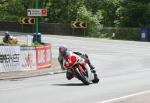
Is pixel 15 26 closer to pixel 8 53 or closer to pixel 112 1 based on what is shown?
pixel 112 1

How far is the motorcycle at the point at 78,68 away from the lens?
2038cm

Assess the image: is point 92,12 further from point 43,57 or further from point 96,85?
point 96,85

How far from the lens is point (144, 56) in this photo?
38.1m

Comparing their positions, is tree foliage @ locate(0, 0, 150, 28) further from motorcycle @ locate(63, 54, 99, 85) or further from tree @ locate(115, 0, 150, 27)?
motorcycle @ locate(63, 54, 99, 85)

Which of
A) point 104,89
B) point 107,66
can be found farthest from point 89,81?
point 107,66

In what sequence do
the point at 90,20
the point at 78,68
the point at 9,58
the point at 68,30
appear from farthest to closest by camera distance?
the point at 90,20 → the point at 68,30 → the point at 9,58 → the point at 78,68

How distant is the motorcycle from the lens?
20.4 m

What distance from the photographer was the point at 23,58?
28.3 m

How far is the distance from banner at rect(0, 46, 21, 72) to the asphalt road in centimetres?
224

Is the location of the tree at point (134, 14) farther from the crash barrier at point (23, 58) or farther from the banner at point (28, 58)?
the banner at point (28, 58)

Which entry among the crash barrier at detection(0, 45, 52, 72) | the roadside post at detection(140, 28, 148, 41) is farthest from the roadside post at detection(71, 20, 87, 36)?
the crash barrier at detection(0, 45, 52, 72)

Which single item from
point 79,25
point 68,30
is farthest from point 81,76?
point 68,30

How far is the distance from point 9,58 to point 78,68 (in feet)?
24.5

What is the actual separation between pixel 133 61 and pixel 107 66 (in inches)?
137
